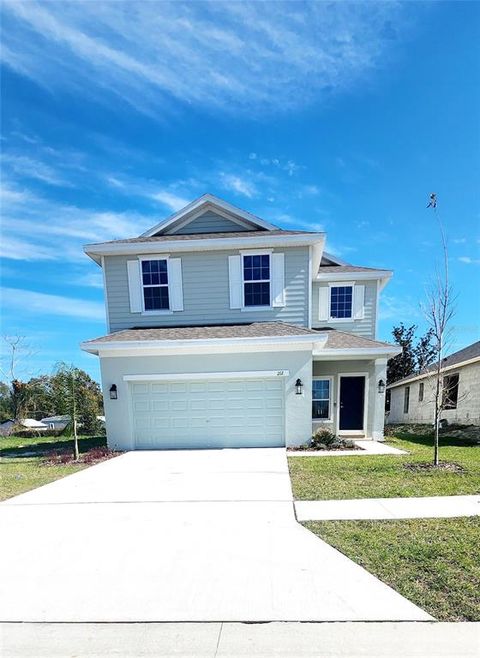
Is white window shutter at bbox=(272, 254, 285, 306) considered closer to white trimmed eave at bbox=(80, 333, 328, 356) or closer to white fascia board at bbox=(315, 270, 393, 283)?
white trimmed eave at bbox=(80, 333, 328, 356)

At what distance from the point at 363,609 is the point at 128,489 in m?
4.30

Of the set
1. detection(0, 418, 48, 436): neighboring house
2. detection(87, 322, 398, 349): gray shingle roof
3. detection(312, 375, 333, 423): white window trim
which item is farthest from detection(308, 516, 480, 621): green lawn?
detection(0, 418, 48, 436): neighboring house

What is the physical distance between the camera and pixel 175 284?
34.1ft

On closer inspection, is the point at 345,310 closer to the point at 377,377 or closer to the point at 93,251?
the point at 377,377

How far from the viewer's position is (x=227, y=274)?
405 inches

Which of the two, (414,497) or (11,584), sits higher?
(11,584)

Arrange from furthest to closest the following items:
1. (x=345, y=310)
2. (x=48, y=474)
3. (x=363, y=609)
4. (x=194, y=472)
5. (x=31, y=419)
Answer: (x=31, y=419) < (x=345, y=310) < (x=48, y=474) < (x=194, y=472) < (x=363, y=609)

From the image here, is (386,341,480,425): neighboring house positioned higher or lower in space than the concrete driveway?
lower

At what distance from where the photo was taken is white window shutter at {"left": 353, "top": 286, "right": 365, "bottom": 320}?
40.5 ft

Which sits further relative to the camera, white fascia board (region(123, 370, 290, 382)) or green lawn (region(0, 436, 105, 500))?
white fascia board (region(123, 370, 290, 382))

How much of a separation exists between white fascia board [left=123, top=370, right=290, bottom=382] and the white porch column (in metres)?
3.54

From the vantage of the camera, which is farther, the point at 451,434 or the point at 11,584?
the point at 451,434

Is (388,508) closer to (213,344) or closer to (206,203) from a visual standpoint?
(213,344)

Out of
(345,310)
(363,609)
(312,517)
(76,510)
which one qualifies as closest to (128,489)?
(76,510)
